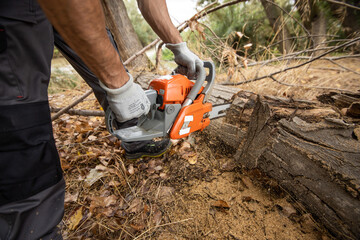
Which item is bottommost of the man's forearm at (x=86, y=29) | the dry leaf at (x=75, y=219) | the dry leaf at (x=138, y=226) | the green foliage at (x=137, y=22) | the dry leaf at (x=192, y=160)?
the dry leaf at (x=138, y=226)

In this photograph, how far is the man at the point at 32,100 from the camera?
0.72 m

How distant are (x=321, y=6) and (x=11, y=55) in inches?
342

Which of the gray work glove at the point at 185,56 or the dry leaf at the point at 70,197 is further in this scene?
the gray work glove at the point at 185,56

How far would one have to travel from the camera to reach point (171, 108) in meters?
1.46

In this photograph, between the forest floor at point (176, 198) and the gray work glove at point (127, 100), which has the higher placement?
the gray work glove at point (127, 100)

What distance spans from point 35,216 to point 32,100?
0.62 metres

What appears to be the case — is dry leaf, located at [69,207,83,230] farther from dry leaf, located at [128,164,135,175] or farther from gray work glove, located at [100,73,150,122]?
gray work glove, located at [100,73,150,122]

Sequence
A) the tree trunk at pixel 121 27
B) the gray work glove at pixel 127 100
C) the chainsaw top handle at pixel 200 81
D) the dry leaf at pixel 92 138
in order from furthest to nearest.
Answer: the tree trunk at pixel 121 27 < the dry leaf at pixel 92 138 < the chainsaw top handle at pixel 200 81 < the gray work glove at pixel 127 100

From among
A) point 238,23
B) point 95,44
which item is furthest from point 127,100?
point 238,23

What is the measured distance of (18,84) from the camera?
80 cm

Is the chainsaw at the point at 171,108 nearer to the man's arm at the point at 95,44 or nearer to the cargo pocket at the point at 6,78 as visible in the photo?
the man's arm at the point at 95,44

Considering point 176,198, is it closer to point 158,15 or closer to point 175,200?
point 175,200

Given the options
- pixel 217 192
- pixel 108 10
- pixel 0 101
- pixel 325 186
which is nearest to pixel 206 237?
pixel 217 192

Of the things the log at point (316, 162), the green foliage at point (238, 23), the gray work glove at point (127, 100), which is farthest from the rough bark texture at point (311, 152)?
the green foliage at point (238, 23)
